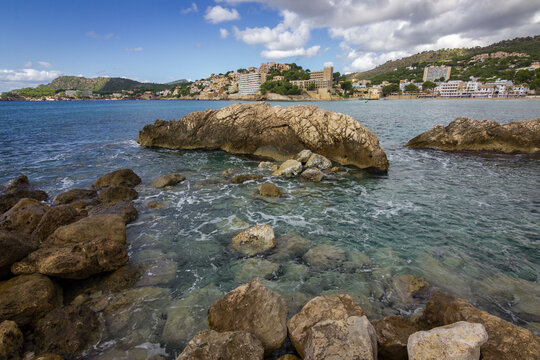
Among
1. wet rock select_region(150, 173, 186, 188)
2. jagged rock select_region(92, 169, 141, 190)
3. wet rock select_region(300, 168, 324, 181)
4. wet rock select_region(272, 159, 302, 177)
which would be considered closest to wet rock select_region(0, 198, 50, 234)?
jagged rock select_region(92, 169, 141, 190)

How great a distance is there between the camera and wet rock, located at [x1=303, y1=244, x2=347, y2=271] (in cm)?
805

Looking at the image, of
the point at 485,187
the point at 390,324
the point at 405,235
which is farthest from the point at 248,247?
the point at 485,187

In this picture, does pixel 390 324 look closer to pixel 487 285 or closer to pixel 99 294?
pixel 487 285

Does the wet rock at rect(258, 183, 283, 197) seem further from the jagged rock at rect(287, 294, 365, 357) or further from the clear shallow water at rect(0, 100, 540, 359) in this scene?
the jagged rock at rect(287, 294, 365, 357)

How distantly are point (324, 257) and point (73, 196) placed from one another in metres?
12.4

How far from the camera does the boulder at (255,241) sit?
29.1ft

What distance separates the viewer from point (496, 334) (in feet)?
14.3

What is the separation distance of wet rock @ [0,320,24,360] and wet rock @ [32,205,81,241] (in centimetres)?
426

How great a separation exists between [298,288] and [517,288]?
5.84 metres

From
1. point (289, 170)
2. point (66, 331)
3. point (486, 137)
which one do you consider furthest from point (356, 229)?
point (486, 137)

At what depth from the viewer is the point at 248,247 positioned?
8.95m

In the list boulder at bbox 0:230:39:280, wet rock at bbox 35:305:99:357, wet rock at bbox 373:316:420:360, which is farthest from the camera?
boulder at bbox 0:230:39:280

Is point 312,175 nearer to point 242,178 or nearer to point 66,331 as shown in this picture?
point 242,178

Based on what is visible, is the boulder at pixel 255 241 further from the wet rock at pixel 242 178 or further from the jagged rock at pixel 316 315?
the wet rock at pixel 242 178
